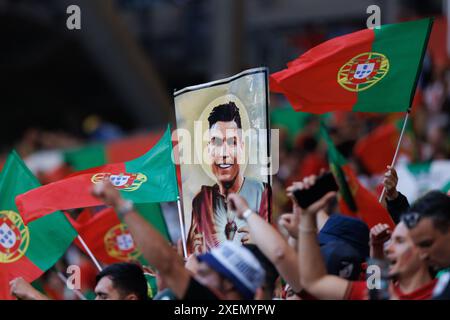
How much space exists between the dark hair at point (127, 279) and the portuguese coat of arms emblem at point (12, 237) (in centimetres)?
146

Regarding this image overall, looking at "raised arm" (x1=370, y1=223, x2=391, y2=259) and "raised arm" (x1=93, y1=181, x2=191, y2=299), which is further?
"raised arm" (x1=370, y1=223, x2=391, y2=259)

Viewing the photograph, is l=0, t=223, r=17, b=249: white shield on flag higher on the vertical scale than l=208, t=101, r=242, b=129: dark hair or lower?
lower

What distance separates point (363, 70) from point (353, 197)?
1.48 m

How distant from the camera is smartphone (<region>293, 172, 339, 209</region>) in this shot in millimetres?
4582

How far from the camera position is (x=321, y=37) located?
1947cm

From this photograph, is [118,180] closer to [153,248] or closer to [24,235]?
[24,235]

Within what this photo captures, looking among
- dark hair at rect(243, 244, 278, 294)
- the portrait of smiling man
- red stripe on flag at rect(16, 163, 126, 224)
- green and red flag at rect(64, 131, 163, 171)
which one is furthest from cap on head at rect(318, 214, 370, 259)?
green and red flag at rect(64, 131, 163, 171)

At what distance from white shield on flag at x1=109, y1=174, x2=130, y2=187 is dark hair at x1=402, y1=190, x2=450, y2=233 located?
219cm

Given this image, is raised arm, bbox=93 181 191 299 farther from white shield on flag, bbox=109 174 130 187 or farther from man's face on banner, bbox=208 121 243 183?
white shield on flag, bbox=109 174 130 187

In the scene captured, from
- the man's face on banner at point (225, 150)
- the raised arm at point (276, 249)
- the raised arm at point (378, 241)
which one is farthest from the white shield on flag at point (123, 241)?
the raised arm at point (276, 249)

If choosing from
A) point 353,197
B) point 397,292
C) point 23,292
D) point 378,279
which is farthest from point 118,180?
point 397,292

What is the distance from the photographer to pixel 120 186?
6.48 m

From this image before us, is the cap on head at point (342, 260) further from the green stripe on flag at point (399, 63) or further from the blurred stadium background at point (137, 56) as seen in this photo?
the blurred stadium background at point (137, 56)

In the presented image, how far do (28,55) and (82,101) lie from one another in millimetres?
1503
